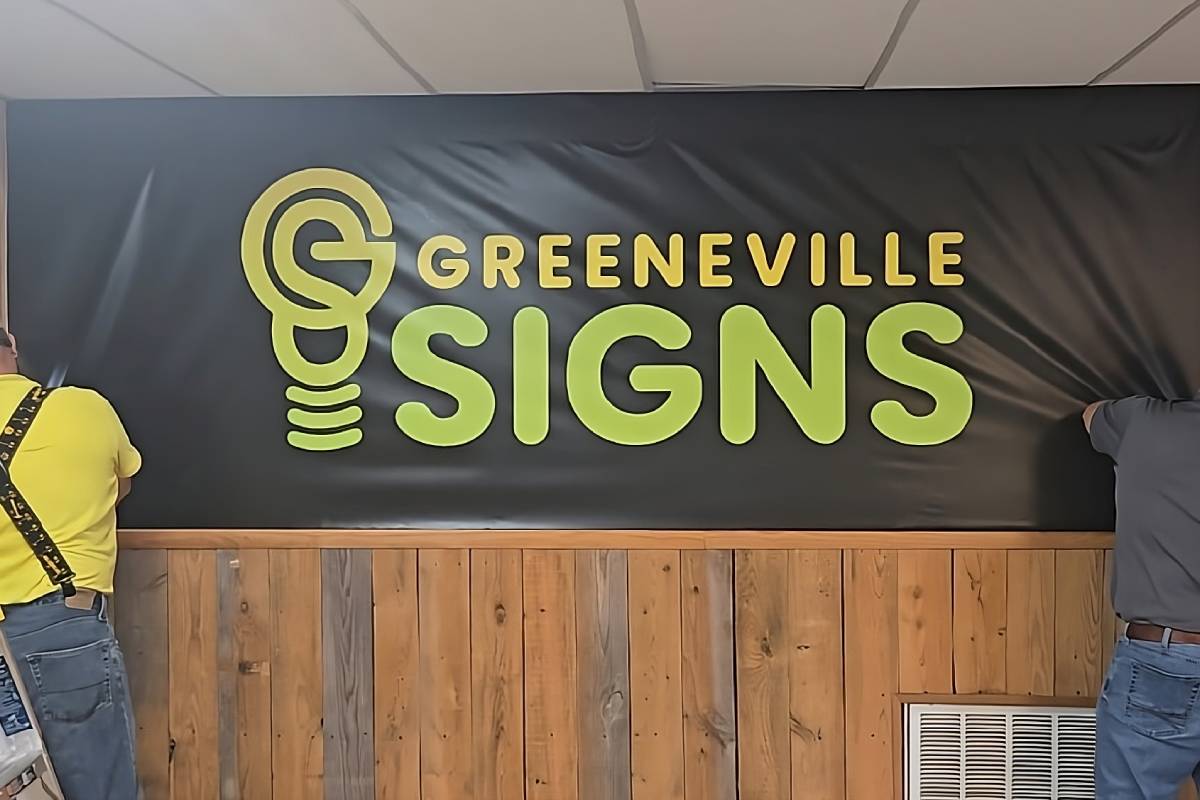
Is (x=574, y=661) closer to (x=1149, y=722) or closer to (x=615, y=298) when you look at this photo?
(x=615, y=298)

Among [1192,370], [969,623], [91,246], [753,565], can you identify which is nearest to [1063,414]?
[1192,370]

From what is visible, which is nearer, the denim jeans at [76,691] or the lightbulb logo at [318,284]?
the denim jeans at [76,691]

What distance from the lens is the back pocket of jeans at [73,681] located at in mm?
2498

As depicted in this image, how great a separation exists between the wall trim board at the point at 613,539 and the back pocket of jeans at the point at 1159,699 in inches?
18.5

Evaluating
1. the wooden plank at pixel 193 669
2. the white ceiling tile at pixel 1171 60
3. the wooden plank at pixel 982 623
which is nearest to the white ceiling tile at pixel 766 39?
the white ceiling tile at pixel 1171 60

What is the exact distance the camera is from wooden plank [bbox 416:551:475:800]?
2.94 m

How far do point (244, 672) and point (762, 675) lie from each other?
150cm

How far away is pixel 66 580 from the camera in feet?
8.29

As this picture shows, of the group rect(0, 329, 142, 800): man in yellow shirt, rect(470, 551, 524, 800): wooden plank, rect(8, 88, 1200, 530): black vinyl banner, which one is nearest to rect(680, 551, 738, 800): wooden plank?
rect(8, 88, 1200, 530): black vinyl banner

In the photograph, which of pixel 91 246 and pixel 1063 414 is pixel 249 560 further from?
pixel 1063 414

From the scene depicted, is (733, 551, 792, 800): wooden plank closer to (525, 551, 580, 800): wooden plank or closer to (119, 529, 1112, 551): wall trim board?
(119, 529, 1112, 551): wall trim board

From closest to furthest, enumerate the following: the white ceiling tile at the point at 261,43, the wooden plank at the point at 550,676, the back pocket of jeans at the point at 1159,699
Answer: the white ceiling tile at the point at 261,43 < the back pocket of jeans at the point at 1159,699 < the wooden plank at the point at 550,676

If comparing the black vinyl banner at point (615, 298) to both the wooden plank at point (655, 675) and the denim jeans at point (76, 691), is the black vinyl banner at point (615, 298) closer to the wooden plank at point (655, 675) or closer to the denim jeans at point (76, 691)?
the wooden plank at point (655, 675)

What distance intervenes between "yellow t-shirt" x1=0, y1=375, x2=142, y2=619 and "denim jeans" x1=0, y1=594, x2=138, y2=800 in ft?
0.23
